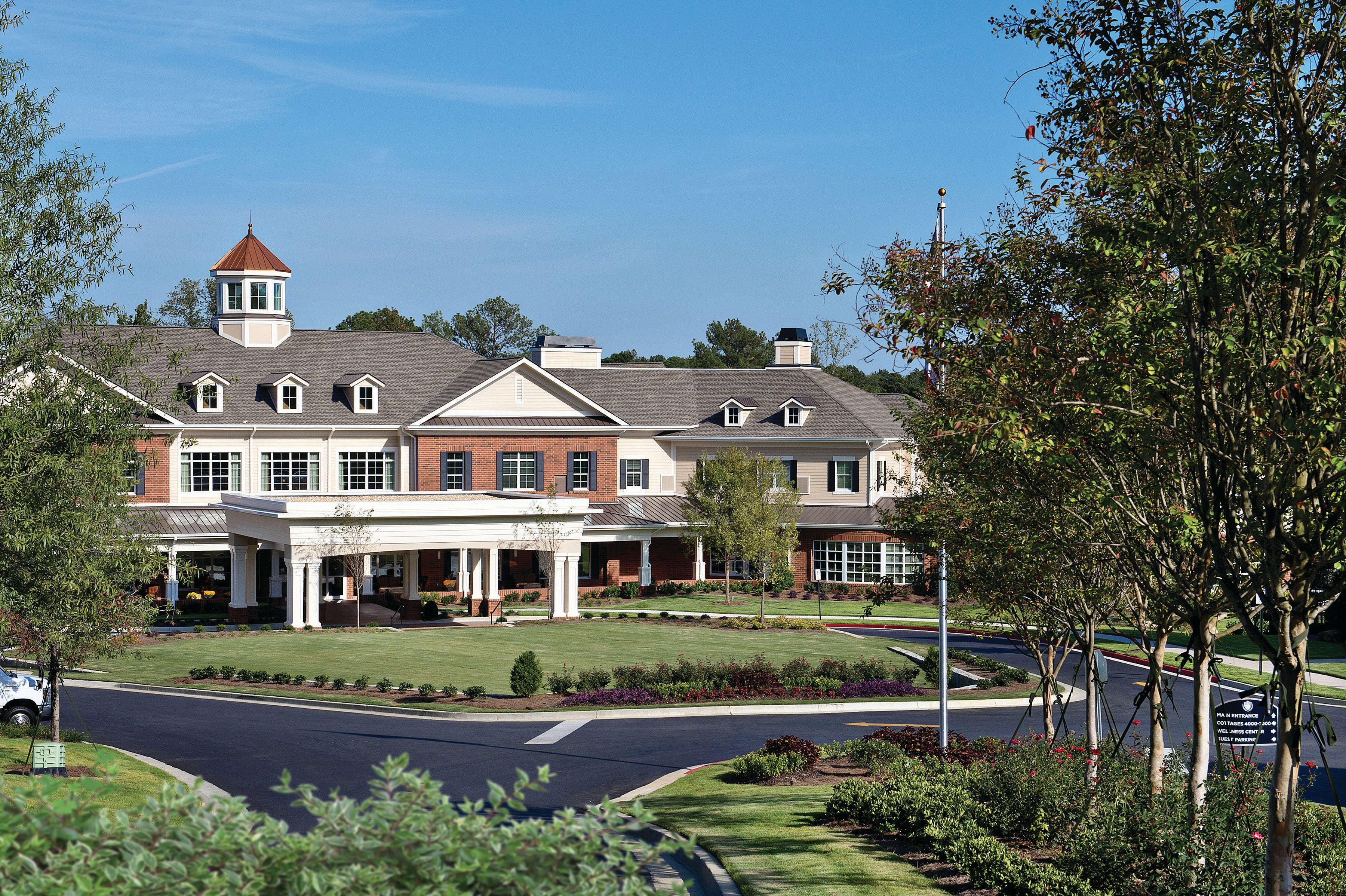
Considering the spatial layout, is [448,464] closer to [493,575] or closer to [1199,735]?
[493,575]

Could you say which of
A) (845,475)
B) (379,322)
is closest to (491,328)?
(379,322)

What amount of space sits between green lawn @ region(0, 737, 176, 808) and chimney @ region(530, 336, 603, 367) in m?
40.2

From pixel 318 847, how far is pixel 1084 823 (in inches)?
426

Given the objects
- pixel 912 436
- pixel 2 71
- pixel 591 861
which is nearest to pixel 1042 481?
pixel 912 436

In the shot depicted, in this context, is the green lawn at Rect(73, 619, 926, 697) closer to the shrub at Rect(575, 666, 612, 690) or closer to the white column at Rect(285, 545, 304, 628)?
the white column at Rect(285, 545, 304, 628)

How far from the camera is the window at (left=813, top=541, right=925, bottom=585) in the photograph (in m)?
50.8

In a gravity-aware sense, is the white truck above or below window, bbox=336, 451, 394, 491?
below

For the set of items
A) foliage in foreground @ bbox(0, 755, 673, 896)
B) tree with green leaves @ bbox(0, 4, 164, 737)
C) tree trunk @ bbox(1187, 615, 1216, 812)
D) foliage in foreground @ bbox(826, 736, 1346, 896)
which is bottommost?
foliage in foreground @ bbox(826, 736, 1346, 896)

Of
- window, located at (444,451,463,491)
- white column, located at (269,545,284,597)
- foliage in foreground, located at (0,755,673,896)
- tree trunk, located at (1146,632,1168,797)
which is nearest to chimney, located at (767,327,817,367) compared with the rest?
window, located at (444,451,463,491)

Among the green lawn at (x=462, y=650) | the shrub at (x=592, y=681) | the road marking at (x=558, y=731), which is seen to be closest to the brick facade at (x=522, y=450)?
the green lawn at (x=462, y=650)

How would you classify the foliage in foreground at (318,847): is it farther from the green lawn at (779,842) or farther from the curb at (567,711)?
the curb at (567,711)

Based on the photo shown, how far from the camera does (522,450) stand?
5028 centimetres

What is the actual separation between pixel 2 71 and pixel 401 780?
50.9 feet

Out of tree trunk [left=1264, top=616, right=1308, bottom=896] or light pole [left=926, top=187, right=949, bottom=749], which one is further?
light pole [left=926, top=187, right=949, bottom=749]
